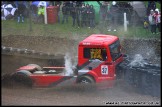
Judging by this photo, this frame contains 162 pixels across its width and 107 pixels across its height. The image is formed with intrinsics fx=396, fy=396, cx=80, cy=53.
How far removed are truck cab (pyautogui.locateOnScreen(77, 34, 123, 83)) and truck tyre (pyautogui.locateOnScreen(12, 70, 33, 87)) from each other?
1.72 metres

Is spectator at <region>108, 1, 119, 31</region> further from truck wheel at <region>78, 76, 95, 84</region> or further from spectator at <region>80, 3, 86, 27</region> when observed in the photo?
truck wheel at <region>78, 76, 95, 84</region>

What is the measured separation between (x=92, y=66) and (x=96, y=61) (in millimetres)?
218

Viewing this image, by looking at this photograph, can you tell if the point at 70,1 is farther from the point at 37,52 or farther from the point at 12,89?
the point at 12,89

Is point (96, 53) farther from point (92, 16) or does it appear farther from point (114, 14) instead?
point (114, 14)

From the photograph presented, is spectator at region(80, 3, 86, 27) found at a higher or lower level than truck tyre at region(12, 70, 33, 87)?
higher

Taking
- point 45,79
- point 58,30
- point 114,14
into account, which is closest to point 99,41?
point 45,79

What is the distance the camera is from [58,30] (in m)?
18.5

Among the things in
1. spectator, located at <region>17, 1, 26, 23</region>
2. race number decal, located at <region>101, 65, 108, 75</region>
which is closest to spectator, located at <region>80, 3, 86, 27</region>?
spectator, located at <region>17, 1, 26, 23</region>

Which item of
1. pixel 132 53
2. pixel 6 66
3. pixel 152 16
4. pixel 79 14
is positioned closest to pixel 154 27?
pixel 152 16

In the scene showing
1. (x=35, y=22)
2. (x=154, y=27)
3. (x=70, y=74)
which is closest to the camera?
(x=70, y=74)

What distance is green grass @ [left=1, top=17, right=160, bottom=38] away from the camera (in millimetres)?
17531

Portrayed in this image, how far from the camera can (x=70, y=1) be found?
18.9 metres

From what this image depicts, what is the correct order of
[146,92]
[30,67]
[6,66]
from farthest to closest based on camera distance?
[6,66] < [30,67] < [146,92]

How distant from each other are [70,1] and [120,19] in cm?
266
